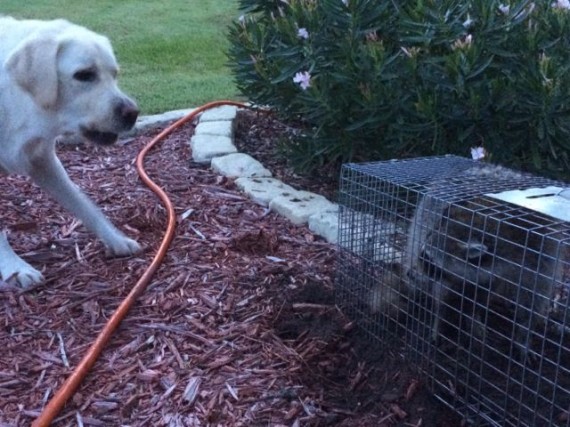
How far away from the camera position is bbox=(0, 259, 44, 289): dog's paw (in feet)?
12.0

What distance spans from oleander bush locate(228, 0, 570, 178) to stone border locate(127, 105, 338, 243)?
370 mm

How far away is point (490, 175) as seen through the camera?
305 cm

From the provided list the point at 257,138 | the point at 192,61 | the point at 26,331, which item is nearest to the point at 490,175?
Result: the point at 26,331

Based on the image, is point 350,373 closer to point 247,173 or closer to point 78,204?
point 78,204

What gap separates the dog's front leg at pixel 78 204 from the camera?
398 cm

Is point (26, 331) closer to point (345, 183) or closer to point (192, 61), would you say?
A: point (345, 183)

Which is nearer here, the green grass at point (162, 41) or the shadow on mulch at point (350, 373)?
the shadow on mulch at point (350, 373)

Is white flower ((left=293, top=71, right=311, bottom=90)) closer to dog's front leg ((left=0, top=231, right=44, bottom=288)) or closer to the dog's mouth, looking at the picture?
the dog's mouth

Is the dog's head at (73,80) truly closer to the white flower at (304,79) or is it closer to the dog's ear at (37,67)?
the dog's ear at (37,67)

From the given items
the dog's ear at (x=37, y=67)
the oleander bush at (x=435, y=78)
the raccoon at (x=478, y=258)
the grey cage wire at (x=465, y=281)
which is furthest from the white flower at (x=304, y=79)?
the raccoon at (x=478, y=258)

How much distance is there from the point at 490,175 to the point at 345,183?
611 mm

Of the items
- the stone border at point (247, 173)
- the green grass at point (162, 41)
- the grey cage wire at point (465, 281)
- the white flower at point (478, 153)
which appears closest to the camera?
the grey cage wire at point (465, 281)

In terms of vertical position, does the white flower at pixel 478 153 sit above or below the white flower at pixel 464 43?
below

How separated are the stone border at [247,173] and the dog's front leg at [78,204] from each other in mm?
914
